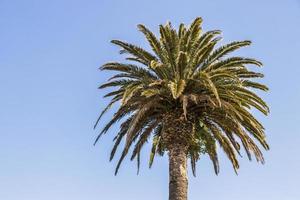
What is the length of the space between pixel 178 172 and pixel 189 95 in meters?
3.27

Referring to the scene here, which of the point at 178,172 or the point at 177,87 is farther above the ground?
the point at 177,87

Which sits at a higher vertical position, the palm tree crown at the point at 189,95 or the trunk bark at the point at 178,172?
the palm tree crown at the point at 189,95

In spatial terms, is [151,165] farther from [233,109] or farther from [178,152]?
[233,109]

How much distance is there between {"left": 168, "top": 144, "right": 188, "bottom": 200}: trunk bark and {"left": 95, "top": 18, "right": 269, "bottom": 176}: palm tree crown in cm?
40

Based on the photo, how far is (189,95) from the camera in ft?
63.0

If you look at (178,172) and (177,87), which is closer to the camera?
(177,87)

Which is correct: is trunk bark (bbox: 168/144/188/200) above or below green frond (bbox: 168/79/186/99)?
below

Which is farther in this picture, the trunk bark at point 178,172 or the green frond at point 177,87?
the trunk bark at point 178,172

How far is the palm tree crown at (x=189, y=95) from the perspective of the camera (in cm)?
1972

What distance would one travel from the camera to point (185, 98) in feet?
61.6

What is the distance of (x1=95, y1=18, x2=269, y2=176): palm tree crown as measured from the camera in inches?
776

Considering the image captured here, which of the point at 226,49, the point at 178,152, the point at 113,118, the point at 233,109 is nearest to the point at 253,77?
the point at 226,49

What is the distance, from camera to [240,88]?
20.0 metres

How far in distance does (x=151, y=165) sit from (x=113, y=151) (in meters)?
2.68
